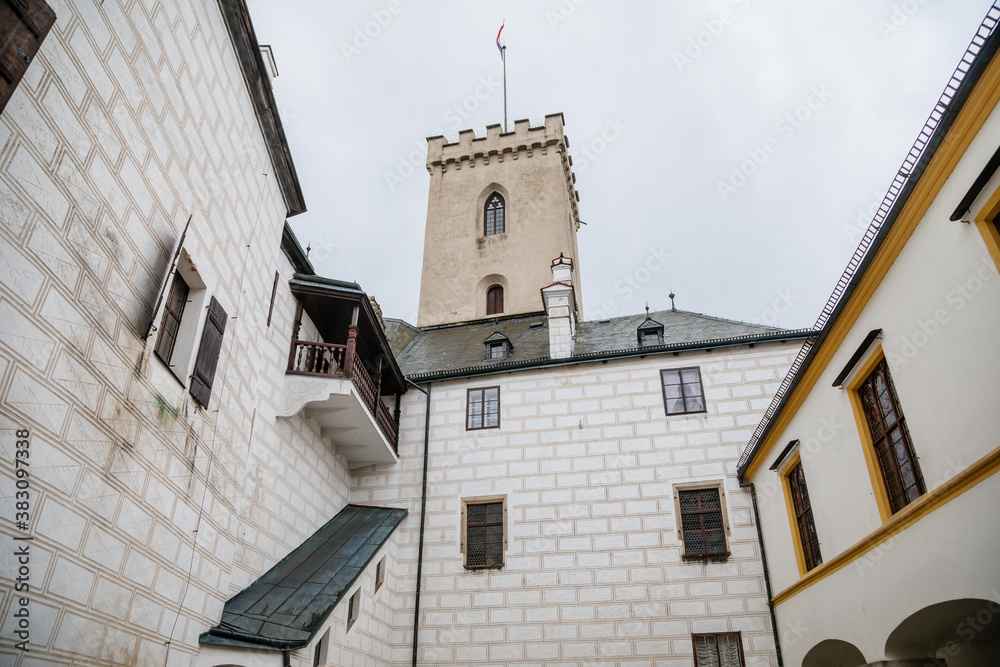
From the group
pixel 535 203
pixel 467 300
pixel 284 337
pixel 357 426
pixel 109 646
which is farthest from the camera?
pixel 535 203

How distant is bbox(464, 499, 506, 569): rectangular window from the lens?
42.8ft

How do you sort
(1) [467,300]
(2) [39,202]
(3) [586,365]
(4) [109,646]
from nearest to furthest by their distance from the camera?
(2) [39,202] → (4) [109,646] → (3) [586,365] → (1) [467,300]

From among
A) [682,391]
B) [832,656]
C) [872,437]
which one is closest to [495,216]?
[682,391]

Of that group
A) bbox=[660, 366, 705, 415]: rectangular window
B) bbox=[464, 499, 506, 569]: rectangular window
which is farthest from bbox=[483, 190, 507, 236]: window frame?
bbox=[464, 499, 506, 569]: rectangular window

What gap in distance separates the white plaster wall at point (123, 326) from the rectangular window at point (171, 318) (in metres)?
0.29

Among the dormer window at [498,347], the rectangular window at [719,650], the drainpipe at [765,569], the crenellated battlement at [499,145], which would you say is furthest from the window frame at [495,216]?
the rectangular window at [719,650]

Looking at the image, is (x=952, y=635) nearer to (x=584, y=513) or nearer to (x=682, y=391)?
(x=584, y=513)

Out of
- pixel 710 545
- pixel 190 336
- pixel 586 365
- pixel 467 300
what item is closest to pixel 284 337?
pixel 190 336

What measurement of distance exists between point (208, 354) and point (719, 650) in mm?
8957

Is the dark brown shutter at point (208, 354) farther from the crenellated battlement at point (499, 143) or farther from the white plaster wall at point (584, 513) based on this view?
the crenellated battlement at point (499, 143)

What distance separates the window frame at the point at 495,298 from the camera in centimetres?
2261

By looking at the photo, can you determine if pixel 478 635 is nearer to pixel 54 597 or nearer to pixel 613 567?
pixel 613 567

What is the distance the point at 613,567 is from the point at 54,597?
29.5 ft

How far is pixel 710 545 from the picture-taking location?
12273 mm
